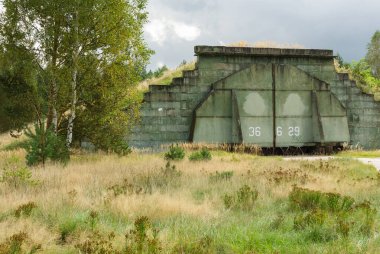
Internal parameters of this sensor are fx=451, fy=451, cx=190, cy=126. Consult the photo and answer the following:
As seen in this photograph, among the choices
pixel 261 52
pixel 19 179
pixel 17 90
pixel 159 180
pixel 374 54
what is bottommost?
pixel 159 180

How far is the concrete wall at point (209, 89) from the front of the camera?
25.7 meters

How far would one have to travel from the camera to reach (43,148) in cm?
1564

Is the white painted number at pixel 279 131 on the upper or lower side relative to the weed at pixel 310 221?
upper

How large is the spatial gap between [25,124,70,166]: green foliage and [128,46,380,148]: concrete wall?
351 inches

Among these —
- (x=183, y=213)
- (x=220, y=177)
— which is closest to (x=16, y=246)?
(x=183, y=213)

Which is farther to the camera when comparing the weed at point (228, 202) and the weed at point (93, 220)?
the weed at point (228, 202)

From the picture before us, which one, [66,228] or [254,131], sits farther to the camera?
[254,131]

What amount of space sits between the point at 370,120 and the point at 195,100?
1199 cm

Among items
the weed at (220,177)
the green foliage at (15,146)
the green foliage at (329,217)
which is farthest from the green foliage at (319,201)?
the green foliage at (15,146)

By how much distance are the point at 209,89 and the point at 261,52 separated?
13.3 feet

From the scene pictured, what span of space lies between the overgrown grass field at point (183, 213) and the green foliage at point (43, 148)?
60.4 inches

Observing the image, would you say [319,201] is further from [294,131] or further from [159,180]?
[294,131]

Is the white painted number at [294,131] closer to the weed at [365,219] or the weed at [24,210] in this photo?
the weed at [365,219]

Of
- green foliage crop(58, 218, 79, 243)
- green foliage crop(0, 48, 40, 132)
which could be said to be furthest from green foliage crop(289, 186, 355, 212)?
green foliage crop(0, 48, 40, 132)
